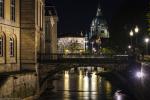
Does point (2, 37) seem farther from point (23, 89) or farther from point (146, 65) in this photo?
point (146, 65)

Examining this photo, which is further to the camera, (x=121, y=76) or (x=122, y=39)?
(x=122, y=39)

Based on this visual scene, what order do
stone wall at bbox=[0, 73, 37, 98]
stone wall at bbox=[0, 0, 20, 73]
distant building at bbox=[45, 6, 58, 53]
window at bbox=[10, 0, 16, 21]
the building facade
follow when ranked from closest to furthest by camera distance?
stone wall at bbox=[0, 73, 37, 98] < stone wall at bbox=[0, 0, 20, 73] < the building facade < window at bbox=[10, 0, 16, 21] < distant building at bbox=[45, 6, 58, 53]

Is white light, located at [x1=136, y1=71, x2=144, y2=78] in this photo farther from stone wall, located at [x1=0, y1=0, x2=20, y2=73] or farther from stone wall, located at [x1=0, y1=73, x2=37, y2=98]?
stone wall, located at [x1=0, y1=0, x2=20, y2=73]

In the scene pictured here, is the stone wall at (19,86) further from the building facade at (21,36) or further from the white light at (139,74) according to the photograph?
the white light at (139,74)

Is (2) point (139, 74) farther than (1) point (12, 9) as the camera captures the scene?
Yes

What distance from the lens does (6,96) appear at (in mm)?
42188

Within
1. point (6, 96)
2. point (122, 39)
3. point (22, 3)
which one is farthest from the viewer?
point (122, 39)

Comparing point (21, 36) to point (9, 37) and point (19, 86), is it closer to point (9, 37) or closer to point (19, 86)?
point (9, 37)

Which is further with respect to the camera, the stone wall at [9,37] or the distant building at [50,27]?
the distant building at [50,27]

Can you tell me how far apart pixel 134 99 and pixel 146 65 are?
7.36 m

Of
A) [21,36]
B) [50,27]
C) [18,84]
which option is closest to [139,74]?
[21,36]

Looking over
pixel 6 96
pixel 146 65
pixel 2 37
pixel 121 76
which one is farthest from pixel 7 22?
pixel 121 76

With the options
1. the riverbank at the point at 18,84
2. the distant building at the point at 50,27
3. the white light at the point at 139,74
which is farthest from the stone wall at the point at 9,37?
the distant building at the point at 50,27

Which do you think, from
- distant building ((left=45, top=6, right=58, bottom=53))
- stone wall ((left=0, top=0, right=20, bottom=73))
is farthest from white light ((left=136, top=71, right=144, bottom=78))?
distant building ((left=45, top=6, right=58, bottom=53))
